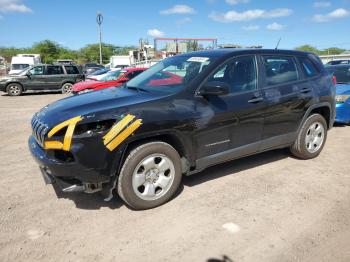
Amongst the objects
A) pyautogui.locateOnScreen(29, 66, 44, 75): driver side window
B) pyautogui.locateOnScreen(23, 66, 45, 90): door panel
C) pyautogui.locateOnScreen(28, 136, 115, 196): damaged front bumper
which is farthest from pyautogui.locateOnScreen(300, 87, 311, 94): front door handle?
pyautogui.locateOnScreen(29, 66, 44, 75): driver side window

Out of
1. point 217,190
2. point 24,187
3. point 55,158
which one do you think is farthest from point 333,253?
point 24,187

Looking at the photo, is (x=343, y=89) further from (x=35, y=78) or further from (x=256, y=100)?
(x=35, y=78)

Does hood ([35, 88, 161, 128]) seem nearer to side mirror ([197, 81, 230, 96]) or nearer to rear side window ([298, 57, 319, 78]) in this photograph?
side mirror ([197, 81, 230, 96])

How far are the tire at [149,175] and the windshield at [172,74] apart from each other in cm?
77

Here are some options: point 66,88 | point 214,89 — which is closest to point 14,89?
point 66,88

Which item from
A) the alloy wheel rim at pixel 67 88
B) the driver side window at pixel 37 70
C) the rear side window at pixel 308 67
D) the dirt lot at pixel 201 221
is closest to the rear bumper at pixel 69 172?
the dirt lot at pixel 201 221

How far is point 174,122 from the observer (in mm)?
3607

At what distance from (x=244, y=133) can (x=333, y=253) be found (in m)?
1.79

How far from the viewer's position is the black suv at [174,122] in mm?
3270

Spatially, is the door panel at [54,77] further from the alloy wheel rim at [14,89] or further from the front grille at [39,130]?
the front grille at [39,130]

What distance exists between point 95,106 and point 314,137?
12.1 feet

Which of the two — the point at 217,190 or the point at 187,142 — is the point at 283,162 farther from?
the point at 187,142

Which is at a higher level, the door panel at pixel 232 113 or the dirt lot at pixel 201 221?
the door panel at pixel 232 113

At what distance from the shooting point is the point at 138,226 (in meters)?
3.37
